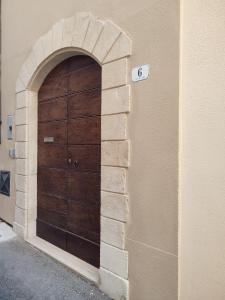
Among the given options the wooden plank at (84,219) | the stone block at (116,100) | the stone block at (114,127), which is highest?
the stone block at (116,100)

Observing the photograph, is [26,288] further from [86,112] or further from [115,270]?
[86,112]

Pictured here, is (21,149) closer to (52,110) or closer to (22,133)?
(22,133)

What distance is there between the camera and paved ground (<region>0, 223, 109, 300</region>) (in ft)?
9.73

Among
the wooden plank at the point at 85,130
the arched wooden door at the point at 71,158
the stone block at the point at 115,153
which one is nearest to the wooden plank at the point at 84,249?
the arched wooden door at the point at 71,158

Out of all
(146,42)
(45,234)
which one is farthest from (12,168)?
(146,42)

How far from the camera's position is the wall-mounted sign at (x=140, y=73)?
8.71 feet

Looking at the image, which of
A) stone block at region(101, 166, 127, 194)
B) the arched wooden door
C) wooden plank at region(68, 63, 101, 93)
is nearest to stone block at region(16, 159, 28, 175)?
the arched wooden door

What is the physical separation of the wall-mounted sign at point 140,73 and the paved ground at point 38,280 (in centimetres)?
213

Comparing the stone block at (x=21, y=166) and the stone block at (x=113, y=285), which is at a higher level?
the stone block at (x=21, y=166)

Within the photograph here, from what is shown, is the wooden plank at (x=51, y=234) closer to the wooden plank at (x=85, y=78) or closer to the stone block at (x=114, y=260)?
the stone block at (x=114, y=260)

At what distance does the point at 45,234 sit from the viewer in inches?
171

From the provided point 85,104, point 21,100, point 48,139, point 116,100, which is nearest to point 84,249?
point 48,139

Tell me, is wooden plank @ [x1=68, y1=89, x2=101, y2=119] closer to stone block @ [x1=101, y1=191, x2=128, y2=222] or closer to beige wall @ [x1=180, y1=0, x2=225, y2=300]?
stone block @ [x1=101, y1=191, x2=128, y2=222]

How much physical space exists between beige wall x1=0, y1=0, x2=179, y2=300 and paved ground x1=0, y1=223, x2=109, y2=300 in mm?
640
